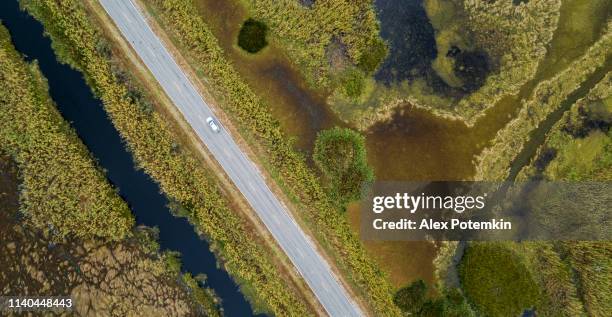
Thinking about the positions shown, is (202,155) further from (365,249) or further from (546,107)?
(546,107)

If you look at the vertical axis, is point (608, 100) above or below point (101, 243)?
above

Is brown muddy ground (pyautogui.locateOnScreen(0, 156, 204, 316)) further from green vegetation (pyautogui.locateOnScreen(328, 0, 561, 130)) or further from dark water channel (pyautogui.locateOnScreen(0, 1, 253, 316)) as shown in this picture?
green vegetation (pyautogui.locateOnScreen(328, 0, 561, 130))

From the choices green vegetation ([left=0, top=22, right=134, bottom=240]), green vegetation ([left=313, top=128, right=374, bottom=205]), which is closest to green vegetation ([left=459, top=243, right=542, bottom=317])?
green vegetation ([left=313, top=128, right=374, bottom=205])

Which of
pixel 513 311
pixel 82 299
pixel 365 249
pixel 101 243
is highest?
pixel 513 311

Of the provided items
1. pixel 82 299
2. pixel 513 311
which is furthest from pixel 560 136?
pixel 82 299

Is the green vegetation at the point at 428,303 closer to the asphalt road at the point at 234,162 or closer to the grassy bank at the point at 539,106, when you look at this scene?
the asphalt road at the point at 234,162

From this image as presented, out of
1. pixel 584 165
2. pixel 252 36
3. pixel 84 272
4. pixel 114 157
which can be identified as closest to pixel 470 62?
pixel 584 165

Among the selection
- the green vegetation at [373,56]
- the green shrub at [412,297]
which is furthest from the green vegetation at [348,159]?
the green shrub at [412,297]

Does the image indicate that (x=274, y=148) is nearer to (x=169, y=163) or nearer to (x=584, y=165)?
(x=169, y=163)
